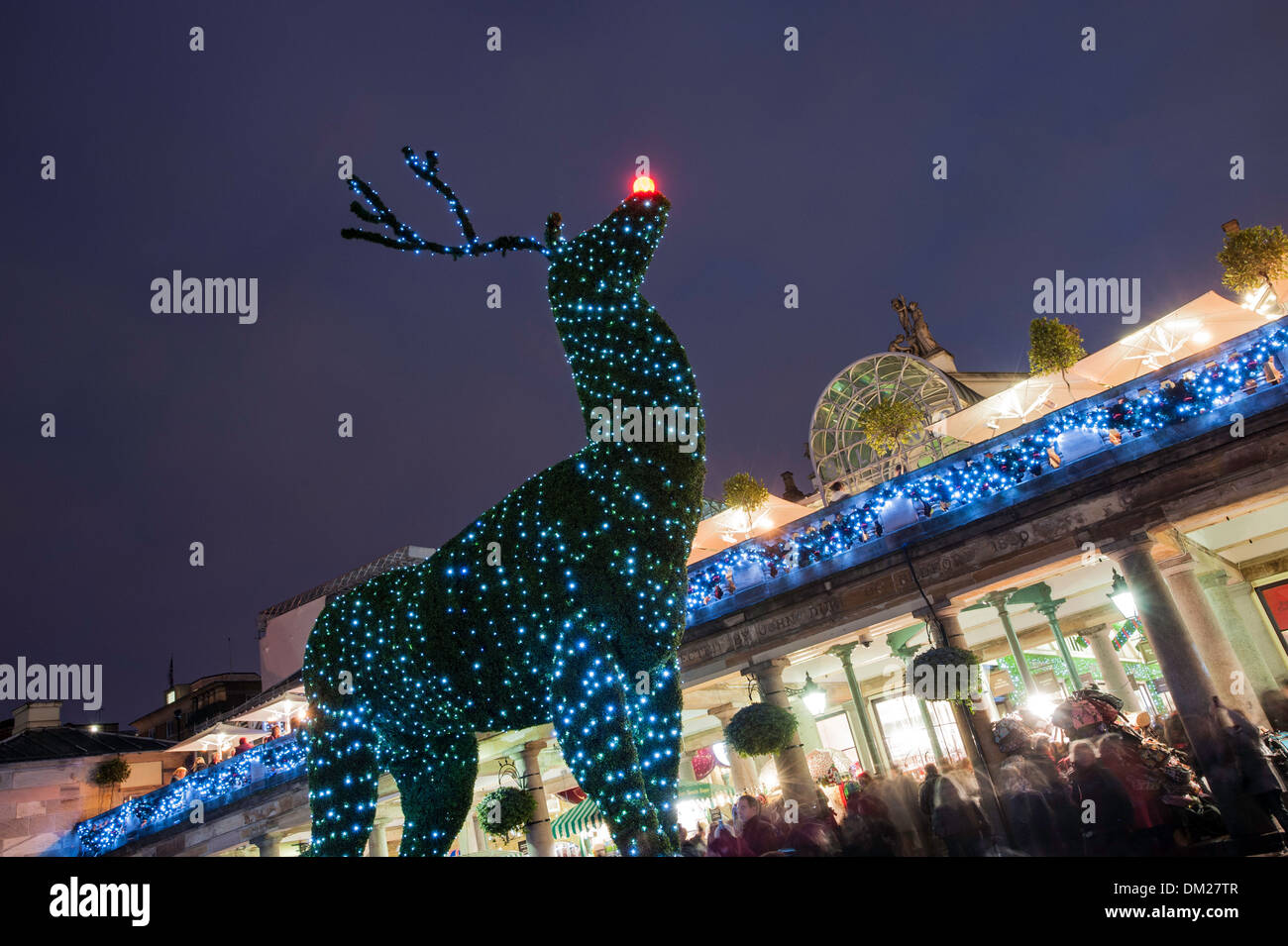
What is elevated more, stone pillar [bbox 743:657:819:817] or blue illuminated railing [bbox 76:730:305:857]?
blue illuminated railing [bbox 76:730:305:857]

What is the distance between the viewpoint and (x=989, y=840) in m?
9.83

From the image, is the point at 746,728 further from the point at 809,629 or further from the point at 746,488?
the point at 746,488

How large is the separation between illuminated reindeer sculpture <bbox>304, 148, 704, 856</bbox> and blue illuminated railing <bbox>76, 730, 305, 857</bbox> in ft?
50.8

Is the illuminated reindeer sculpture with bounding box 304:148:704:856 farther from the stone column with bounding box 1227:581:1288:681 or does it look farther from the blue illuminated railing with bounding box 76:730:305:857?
the stone column with bounding box 1227:581:1288:681

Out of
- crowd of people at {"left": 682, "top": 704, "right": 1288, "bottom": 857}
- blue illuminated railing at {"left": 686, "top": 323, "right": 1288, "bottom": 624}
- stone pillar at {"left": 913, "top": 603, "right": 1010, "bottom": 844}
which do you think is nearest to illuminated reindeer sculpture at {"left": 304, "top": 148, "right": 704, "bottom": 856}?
crowd of people at {"left": 682, "top": 704, "right": 1288, "bottom": 857}

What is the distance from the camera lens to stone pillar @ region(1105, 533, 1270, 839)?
9344 millimetres

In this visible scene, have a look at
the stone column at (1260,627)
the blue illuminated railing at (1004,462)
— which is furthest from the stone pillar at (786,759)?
the stone column at (1260,627)

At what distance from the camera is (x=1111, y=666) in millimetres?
19609

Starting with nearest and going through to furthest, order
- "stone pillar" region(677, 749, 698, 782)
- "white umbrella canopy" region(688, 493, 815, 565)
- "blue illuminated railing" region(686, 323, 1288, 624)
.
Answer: "blue illuminated railing" region(686, 323, 1288, 624)
"white umbrella canopy" region(688, 493, 815, 565)
"stone pillar" region(677, 749, 698, 782)

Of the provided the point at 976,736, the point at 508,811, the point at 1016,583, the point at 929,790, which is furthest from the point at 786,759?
the point at 508,811

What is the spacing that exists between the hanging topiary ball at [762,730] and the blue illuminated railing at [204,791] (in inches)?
536

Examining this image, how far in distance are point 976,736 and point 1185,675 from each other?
111 inches
